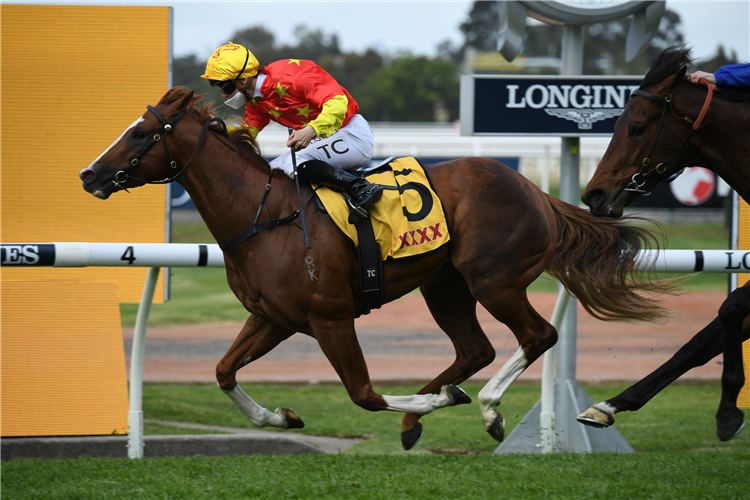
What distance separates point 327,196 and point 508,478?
159cm

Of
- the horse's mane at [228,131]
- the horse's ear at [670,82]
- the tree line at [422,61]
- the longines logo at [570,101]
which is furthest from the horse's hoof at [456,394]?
the tree line at [422,61]

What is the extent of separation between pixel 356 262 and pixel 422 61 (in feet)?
153

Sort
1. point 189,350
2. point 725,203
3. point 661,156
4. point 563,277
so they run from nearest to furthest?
1. point 661,156
2. point 563,277
3. point 189,350
4. point 725,203

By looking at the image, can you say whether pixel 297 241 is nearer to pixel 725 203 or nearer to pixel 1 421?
pixel 1 421

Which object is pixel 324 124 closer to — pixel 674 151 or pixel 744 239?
pixel 674 151

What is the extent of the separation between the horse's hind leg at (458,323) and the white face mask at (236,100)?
1.37m

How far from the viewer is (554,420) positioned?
4.95 metres

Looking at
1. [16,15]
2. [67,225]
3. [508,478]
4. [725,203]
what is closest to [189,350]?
[67,225]

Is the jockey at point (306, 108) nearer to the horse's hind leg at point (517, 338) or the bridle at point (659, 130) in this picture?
the horse's hind leg at point (517, 338)

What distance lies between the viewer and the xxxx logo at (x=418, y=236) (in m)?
3.93

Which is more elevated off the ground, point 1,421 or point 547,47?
point 547,47

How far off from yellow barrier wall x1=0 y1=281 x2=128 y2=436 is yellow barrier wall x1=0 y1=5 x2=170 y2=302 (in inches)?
18.0

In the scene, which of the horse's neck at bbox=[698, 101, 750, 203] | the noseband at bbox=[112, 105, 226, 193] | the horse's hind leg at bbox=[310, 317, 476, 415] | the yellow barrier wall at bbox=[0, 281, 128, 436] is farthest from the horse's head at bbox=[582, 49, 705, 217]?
the yellow barrier wall at bbox=[0, 281, 128, 436]

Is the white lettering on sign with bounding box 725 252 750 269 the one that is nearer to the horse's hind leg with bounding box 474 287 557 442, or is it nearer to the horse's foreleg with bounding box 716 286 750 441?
the horse's foreleg with bounding box 716 286 750 441
